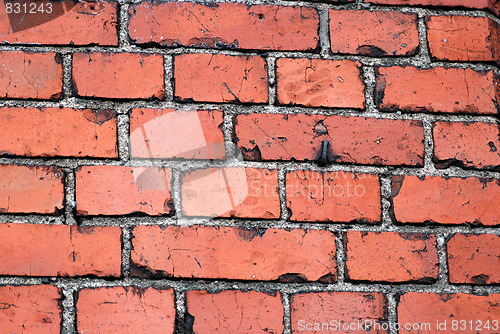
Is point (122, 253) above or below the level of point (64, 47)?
below

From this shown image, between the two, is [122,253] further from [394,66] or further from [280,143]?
[394,66]

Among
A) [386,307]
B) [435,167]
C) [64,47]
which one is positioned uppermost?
[64,47]

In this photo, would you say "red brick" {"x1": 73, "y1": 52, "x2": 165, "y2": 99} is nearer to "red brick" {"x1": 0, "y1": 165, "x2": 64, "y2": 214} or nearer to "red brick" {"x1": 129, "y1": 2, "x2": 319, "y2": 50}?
"red brick" {"x1": 129, "y1": 2, "x2": 319, "y2": 50}

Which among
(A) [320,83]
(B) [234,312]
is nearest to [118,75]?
(A) [320,83]

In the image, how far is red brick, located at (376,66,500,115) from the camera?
0.84 m

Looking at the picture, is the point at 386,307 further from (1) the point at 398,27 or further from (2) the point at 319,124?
(1) the point at 398,27

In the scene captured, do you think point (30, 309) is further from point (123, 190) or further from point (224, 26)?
point (224, 26)

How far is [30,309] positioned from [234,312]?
15.4 inches

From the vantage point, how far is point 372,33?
2.81 feet

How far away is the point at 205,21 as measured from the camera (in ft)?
2.75

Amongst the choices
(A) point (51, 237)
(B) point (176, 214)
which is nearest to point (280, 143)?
(B) point (176, 214)

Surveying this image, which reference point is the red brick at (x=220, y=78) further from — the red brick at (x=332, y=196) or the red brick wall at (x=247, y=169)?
the red brick at (x=332, y=196)

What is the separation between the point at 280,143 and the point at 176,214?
0.85ft

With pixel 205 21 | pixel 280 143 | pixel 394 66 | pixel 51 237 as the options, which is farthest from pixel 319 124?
pixel 51 237
